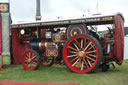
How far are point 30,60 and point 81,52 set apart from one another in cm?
215

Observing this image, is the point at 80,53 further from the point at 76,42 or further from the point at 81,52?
the point at 76,42

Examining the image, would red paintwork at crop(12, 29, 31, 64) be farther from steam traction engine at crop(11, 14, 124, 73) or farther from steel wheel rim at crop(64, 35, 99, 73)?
steel wheel rim at crop(64, 35, 99, 73)

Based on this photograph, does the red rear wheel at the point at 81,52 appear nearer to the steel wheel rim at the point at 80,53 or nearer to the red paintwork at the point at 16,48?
the steel wheel rim at the point at 80,53

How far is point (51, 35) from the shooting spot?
23.4 feet

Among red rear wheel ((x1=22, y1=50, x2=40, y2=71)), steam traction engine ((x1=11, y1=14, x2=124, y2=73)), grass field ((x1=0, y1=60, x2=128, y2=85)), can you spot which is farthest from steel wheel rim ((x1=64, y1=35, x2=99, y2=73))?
red rear wheel ((x1=22, y1=50, x2=40, y2=71))

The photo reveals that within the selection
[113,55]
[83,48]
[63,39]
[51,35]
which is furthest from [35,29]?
[113,55]

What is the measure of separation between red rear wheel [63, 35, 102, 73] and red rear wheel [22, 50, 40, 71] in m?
1.31

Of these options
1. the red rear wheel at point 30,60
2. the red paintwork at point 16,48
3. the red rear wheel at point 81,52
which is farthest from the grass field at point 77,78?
the red paintwork at point 16,48

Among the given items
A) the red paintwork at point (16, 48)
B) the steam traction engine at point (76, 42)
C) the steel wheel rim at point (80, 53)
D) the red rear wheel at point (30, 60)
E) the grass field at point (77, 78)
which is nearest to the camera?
the grass field at point (77, 78)

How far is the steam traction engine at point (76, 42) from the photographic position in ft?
18.5

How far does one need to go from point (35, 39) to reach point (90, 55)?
2.82 metres

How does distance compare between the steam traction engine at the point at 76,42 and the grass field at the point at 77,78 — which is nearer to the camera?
the grass field at the point at 77,78

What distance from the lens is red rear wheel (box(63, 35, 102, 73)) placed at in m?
5.67

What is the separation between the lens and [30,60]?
6.86m
